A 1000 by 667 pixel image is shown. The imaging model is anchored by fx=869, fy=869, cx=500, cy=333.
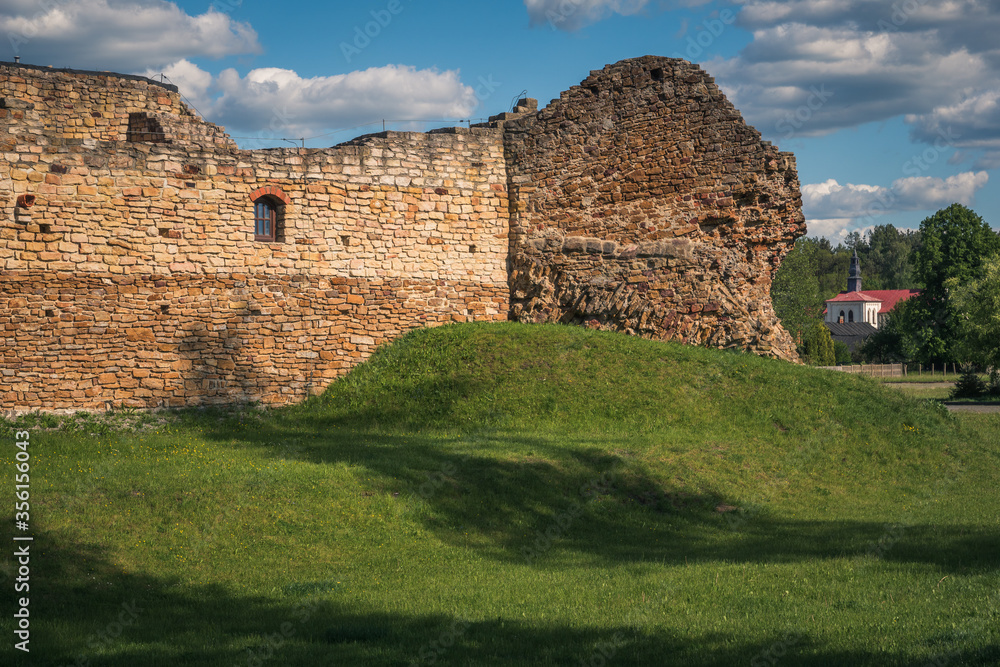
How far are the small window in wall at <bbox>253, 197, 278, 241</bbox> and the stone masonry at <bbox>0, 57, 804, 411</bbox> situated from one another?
0.24 m

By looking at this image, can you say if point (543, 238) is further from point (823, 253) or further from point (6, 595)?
point (823, 253)

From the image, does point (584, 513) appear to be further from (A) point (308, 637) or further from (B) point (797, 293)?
(B) point (797, 293)

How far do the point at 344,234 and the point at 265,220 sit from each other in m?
1.59

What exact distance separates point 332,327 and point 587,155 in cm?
688

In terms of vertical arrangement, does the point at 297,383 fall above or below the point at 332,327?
below

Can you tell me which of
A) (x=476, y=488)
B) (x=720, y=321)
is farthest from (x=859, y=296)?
(x=476, y=488)

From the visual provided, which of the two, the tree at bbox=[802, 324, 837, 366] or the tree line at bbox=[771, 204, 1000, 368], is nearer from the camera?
Result: the tree line at bbox=[771, 204, 1000, 368]

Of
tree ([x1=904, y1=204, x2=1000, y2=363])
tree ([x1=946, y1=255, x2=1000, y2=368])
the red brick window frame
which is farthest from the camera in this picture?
tree ([x1=904, y1=204, x2=1000, y2=363])

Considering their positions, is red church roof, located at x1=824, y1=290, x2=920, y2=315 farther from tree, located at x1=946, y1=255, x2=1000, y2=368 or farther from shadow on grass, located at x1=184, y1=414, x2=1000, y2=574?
shadow on grass, located at x1=184, y1=414, x2=1000, y2=574

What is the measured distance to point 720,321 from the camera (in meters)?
18.7

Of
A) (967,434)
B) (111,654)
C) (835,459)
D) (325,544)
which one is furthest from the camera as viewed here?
(967,434)

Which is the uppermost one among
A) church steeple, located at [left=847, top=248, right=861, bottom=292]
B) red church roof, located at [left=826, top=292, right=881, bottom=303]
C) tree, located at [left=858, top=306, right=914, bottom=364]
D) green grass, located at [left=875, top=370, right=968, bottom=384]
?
church steeple, located at [left=847, top=248, right=861, bottom=292]

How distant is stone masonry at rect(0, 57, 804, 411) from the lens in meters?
15.6

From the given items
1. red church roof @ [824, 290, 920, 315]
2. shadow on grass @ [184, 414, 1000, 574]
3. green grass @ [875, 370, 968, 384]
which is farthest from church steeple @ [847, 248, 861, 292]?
shadow on grass @ [184, 414, 1000, 574]
